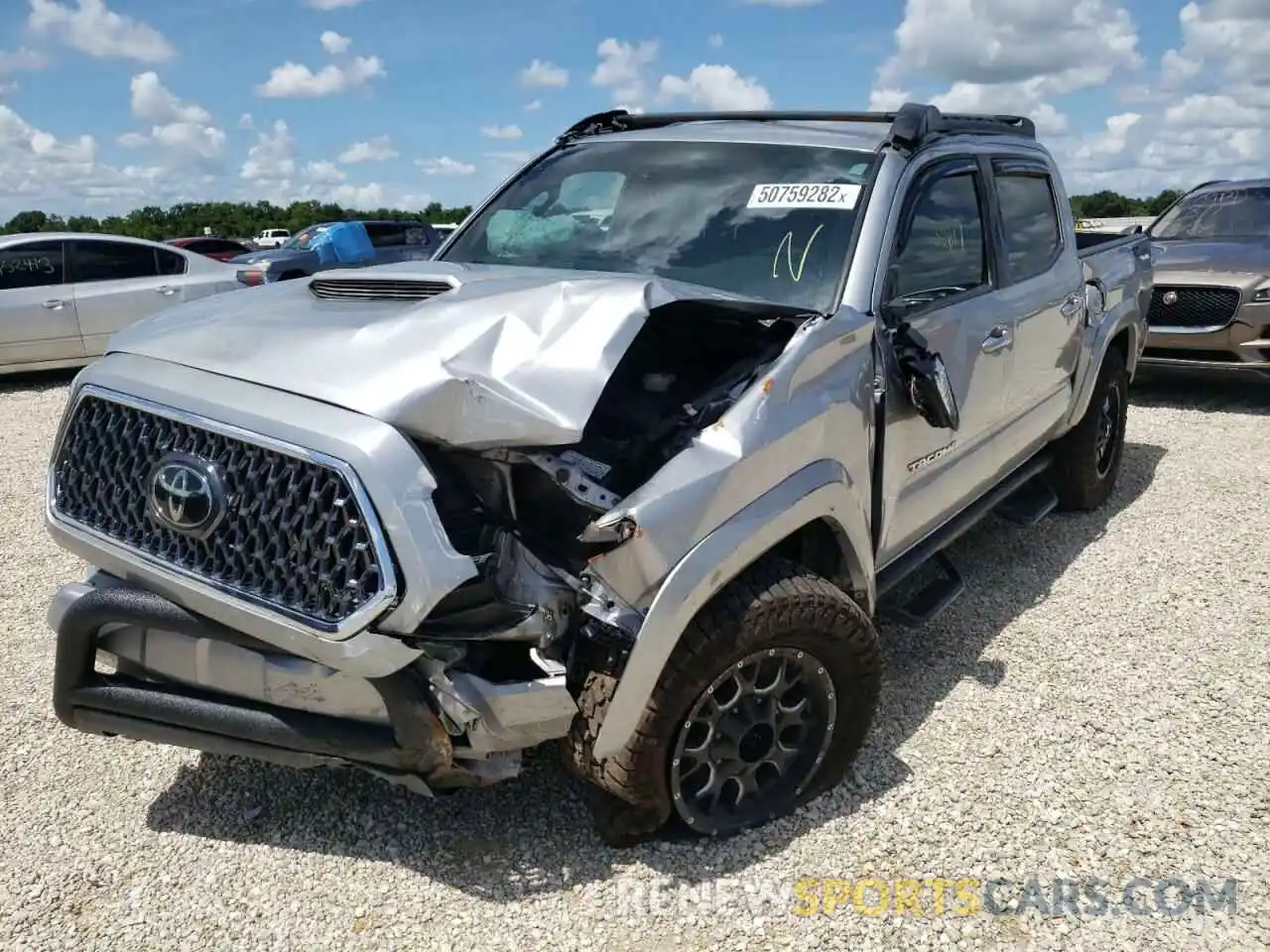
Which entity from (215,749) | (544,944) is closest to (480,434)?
(215,749)

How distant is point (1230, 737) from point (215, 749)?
3.13 metres

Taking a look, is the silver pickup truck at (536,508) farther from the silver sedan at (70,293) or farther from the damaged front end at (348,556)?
the silver sedan at (70,293)

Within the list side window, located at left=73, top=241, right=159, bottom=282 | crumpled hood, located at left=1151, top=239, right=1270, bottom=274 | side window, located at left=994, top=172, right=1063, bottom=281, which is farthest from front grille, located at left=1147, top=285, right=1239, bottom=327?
side window, located at left=73, top=241, right=159, bottom=282

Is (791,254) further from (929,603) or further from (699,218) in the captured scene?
(929,603)

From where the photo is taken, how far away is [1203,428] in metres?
7.67

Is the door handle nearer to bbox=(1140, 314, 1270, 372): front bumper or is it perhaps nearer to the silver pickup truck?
the silver pickup truck

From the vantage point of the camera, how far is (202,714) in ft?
8.16

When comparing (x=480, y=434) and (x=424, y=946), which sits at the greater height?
(x=480, y=434)

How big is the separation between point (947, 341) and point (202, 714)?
261 cm

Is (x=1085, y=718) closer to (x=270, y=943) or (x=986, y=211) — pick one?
(x=986, y=211)

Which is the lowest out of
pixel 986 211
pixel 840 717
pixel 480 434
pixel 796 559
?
pixel 840 717

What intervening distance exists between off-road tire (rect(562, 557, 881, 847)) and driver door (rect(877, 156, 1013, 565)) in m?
0.58

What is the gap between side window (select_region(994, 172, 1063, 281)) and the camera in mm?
4285

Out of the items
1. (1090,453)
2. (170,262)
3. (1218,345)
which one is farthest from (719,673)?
(170,262)
